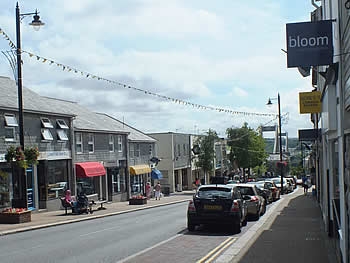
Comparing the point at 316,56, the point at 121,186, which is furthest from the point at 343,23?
the point at 121,186

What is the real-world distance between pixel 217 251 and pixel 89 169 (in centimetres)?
2238

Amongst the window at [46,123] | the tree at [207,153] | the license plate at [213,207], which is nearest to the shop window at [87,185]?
the window at [46,123]

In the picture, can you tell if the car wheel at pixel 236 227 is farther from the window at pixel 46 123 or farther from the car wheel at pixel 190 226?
the window at pixel 46 123

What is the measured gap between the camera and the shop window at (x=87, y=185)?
114 ft

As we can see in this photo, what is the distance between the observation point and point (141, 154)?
47.4m

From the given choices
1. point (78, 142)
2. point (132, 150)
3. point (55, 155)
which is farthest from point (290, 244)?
point (132, 150)

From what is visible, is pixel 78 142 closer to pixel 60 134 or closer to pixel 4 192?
pixel 60 134

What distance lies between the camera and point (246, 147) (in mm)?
69688

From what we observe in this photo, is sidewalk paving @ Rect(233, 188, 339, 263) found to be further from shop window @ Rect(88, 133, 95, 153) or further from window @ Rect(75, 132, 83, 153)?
shop window @ Rect(88, 133, 95, 153)

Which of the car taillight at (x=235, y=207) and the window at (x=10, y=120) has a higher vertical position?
the window at (x=10, y=120)

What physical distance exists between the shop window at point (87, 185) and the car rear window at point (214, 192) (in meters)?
18.5

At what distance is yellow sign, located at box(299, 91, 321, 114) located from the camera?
663 inches

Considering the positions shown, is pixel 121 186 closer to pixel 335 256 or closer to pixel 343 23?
pixel 335 256

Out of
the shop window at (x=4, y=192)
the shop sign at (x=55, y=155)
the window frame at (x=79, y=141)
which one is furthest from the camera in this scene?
the window frame at (x=79, y=141)
